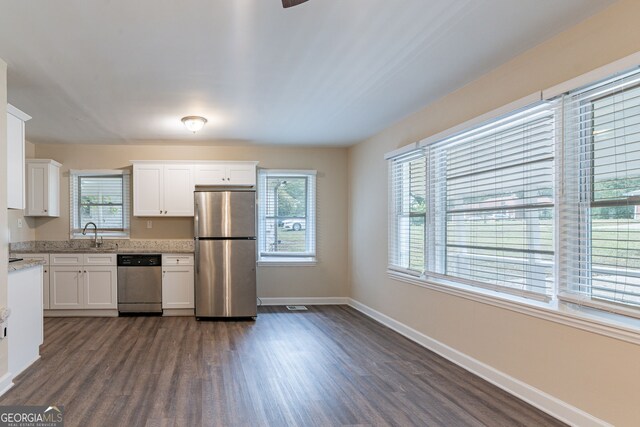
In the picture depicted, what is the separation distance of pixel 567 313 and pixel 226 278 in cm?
397

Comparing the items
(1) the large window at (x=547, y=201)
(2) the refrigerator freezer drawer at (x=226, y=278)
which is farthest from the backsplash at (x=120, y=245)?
(1) the large window at (x=547, y=201)

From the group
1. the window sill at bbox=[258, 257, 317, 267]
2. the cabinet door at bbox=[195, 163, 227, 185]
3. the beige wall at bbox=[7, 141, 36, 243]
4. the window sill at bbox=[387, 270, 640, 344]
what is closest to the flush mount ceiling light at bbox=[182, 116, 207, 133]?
the cabinet door at bbox=[195, 163, 227, 185]

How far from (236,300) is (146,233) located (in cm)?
181

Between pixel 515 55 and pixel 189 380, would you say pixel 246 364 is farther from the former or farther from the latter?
pixel 515 55

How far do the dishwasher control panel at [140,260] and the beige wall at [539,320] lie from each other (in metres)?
3.16

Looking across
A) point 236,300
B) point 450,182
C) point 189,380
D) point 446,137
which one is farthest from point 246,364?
point 446,137

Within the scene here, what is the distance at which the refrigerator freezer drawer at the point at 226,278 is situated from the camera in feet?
17.1

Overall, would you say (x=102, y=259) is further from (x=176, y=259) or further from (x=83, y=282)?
(x=176, y=259)

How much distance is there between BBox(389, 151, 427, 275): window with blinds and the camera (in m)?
4.18

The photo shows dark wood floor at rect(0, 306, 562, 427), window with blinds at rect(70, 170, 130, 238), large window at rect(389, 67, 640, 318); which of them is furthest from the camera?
window with blinds at rect(70, 170, 130, 238)

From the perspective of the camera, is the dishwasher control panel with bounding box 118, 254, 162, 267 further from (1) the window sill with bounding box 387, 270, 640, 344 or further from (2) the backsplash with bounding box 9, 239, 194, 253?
(1) the window sill with bounding box 387, 270, 640, 344

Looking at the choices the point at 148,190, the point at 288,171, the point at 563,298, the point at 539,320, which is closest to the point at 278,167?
the point at 288,171

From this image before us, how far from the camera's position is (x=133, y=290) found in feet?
17.6

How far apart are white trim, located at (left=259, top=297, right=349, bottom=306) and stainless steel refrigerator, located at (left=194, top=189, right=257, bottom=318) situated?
34.1 inches
